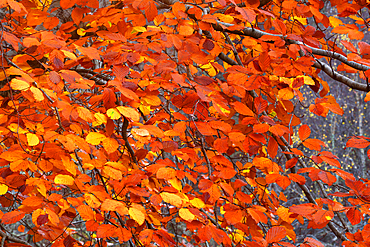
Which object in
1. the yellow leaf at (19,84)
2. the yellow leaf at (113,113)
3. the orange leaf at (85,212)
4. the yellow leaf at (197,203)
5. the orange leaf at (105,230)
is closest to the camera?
the yellow leaf at (19,84)

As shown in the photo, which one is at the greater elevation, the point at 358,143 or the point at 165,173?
the point at 358,143

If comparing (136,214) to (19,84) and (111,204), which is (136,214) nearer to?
(111,204)

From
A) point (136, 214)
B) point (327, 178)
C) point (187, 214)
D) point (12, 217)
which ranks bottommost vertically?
point (12, 217)

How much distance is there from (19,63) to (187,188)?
1211mm

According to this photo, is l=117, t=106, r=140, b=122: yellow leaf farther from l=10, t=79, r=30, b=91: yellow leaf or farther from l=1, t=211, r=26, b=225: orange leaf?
l=1, t=211, r=26, b=225: orange leaf

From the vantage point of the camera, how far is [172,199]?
1.35 m

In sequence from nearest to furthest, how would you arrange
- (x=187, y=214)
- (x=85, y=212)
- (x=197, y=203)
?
(x=187, y=214), (x=85, y=212), (x=197, y=203)

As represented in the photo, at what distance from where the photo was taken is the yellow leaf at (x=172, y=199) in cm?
132

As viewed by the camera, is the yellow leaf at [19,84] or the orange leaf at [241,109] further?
the orange leaf at [241,109]

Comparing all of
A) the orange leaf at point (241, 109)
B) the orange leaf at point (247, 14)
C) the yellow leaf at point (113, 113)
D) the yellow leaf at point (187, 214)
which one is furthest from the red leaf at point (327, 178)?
the yellow leaf at point (113, 113)

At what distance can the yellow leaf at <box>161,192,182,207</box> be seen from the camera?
52.0 inches

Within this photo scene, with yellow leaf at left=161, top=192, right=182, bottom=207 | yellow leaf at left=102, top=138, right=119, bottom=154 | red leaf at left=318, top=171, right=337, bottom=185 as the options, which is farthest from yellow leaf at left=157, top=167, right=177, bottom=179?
red leaf at left=318, top=171, right=337, bottom=185

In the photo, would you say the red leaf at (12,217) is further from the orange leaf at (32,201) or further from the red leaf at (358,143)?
the red leaf at (358,143)

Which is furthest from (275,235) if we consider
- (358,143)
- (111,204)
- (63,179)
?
(63,179)
